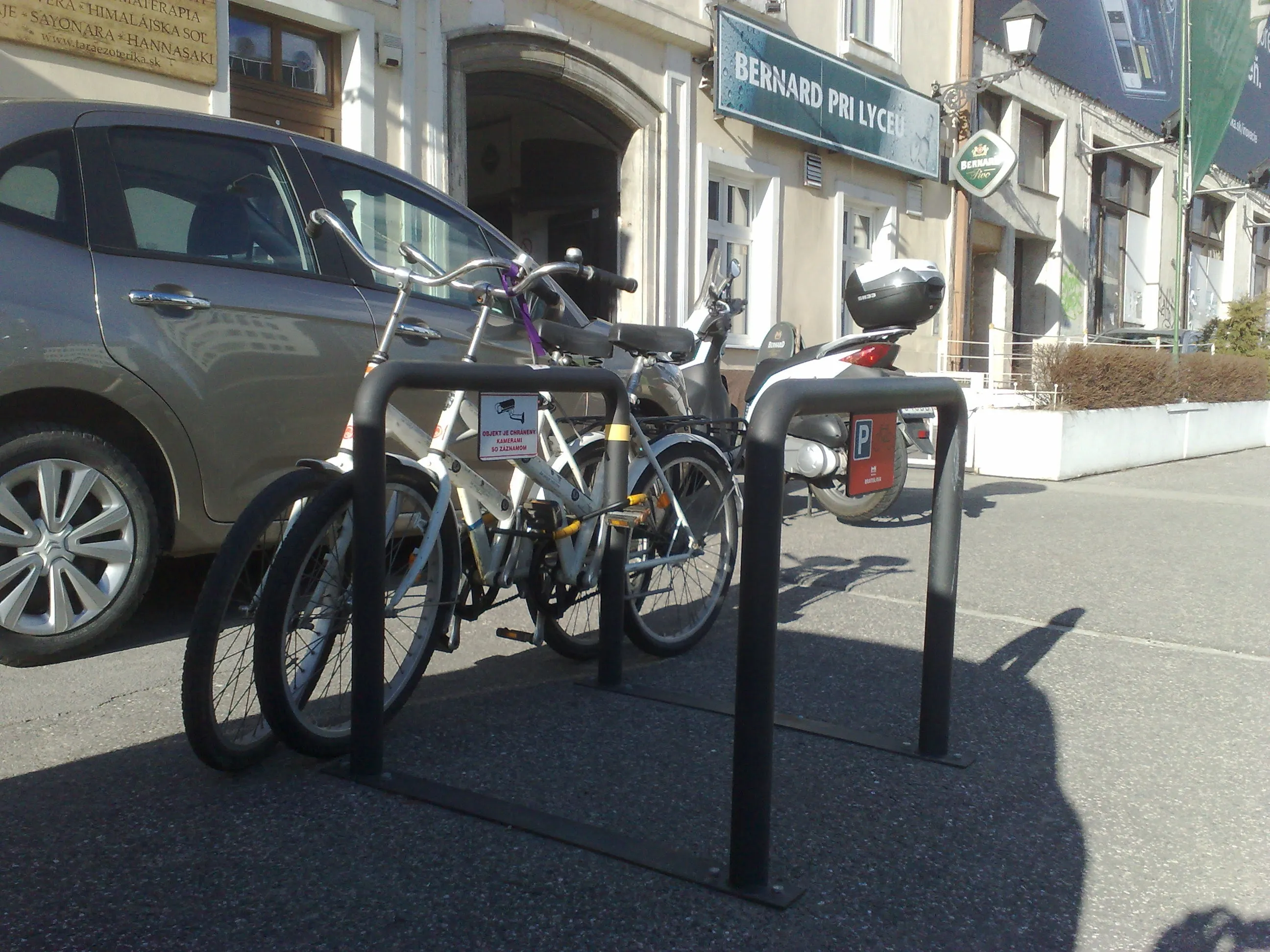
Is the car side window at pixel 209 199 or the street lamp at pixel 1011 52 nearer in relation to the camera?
the car side window at pixel 209 199

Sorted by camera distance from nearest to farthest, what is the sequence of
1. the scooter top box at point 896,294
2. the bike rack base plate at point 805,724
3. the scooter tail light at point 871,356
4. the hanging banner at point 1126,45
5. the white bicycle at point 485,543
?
1. the white bicycle at point 485,543
2. the bike rack base plate at point 805,724
3. the scooter tail light at point 871,356
4. the scooter top box at point 896,294
5. the hanging banner at point 1126,45

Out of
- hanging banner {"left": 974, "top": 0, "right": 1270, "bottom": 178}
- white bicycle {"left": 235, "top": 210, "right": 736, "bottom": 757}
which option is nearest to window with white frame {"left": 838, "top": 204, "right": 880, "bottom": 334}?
hanging banner {"left": 974, "top": 0, "right": 1270, "bottom": 178}

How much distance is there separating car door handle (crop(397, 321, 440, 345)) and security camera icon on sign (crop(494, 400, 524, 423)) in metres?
1.32

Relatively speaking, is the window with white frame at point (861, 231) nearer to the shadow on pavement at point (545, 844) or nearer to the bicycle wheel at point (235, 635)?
the shadow on pavement at point (545, 844)

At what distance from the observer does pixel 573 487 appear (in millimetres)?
3744

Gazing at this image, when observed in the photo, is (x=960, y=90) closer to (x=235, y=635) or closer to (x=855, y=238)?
(x=855, y=238)

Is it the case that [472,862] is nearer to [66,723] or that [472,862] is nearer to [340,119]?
[66,723]

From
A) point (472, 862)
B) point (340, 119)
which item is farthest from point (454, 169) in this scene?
point (472, 862)

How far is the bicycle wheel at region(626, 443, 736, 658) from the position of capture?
13.4ft

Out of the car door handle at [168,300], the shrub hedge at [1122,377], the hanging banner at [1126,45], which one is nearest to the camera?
the car door handle at [168,300]

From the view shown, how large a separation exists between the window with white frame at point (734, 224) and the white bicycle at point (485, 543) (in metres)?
9.31

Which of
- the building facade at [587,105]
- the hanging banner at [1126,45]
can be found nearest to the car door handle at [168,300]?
the building facade at [587,105]

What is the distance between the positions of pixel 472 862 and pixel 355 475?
93cm

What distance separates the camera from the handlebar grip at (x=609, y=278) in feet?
12.3
